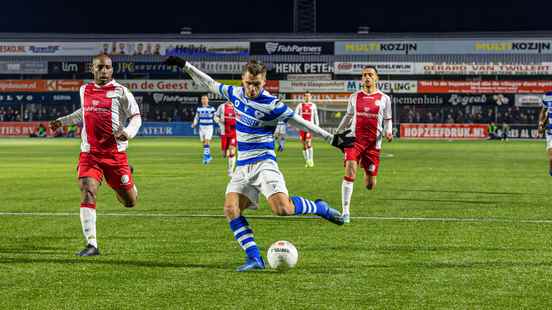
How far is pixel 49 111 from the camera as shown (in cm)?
7262

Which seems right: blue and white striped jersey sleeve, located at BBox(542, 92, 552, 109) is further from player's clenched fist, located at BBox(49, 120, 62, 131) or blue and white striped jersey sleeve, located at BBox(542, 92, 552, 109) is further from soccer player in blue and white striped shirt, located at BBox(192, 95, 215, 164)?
soccer player in blue and white striped shirt, located at BBox(192, 95, 215, 164)

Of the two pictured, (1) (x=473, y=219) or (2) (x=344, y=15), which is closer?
(1) (x=473, y=219)

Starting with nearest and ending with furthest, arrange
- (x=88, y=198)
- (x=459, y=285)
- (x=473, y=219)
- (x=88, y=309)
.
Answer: (x=88, y=309)
(x=459, y=285)
(x=88, y=198)
(x=473, y=219)

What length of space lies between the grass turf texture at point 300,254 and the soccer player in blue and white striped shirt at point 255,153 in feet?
1.58

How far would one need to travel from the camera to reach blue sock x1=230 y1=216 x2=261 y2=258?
8.45m

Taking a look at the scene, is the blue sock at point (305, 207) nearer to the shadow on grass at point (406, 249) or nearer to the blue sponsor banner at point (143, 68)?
the shadow on grass at point (406, 249)

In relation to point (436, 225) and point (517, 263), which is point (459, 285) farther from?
point (436, 225)

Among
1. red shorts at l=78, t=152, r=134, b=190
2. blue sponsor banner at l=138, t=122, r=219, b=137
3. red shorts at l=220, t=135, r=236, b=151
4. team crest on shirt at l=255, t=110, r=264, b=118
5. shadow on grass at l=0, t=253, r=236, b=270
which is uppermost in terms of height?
team crest on shirt at l=255, t=110, r=264, b=118

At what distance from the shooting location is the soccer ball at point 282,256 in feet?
27.2

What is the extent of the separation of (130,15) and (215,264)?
87049 millimetres

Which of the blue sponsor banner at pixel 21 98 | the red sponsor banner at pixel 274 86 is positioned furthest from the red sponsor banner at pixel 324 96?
the blue sponsor banner at pixel 21 98

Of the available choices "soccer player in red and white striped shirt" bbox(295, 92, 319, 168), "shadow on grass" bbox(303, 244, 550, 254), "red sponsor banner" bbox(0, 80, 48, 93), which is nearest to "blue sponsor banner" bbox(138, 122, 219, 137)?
"red sponsor banner" bbox(0, 80, 48, 93)

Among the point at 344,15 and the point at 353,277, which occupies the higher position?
the point at 344,15

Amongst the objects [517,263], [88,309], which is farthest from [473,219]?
[88,309]
